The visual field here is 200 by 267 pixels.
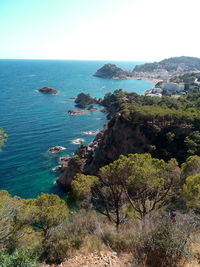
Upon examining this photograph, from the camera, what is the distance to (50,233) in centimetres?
1024

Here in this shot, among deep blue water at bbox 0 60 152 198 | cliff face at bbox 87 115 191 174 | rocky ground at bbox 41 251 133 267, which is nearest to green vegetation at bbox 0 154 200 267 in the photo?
rocky ground at bbox 41 251 133 267

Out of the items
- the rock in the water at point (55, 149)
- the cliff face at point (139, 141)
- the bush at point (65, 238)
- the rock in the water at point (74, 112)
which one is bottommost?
the rock in the water at point (55, 149)

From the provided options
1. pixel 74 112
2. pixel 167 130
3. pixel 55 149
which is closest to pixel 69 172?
pixel 55 149

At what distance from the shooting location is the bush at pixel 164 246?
677 centimetres

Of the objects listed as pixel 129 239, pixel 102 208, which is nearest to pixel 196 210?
pixel 129 239

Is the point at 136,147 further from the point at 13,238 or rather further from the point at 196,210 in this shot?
the point at 13,238

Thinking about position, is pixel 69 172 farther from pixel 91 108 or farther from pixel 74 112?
pixel 91 108

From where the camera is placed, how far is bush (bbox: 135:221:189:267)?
677 cm

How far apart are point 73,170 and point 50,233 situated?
19.1m

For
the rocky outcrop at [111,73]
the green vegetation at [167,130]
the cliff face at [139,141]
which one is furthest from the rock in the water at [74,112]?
the rocky outcrop at [111,73]

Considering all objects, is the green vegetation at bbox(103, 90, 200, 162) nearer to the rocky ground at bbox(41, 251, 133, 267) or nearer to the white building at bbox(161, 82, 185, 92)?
the rocky ground at bbox(41, 251, 133, 267)

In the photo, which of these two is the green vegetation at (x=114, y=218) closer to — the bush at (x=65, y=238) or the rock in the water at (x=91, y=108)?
the bush at (x=65, y=238)

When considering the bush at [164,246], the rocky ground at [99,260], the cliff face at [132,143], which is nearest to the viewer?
Result: the bush at [164,246]

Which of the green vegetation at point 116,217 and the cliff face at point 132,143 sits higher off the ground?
the green vegetation at point 116,217
